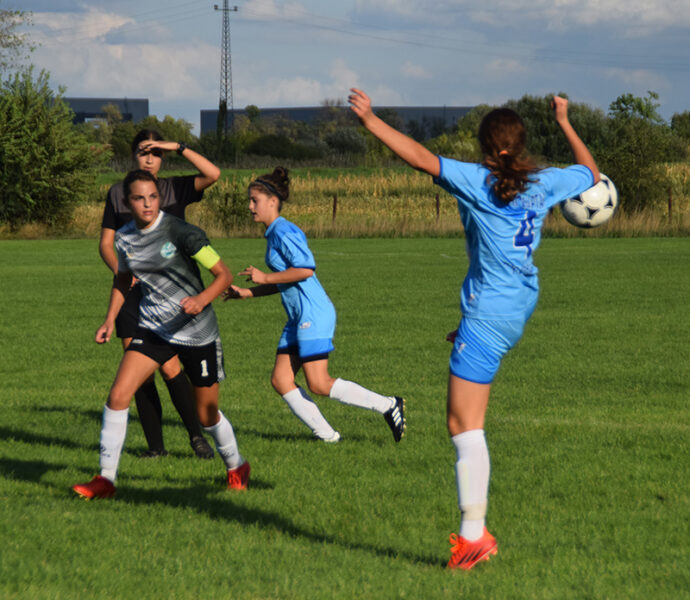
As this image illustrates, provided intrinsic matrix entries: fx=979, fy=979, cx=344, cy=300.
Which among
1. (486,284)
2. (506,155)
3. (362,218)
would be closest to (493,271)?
(486,284)

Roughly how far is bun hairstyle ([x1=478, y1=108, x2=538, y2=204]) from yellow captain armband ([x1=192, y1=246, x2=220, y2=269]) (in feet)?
5.88

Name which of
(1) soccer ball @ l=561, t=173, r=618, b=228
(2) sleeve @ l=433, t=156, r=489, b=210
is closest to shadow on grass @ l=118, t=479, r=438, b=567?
(2) sleeve @ l=433, t=156, r=489, b=210

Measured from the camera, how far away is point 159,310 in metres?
A: 5.45

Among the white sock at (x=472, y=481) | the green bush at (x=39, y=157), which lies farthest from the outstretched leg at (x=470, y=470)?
the green bush at (x=39, y=157)

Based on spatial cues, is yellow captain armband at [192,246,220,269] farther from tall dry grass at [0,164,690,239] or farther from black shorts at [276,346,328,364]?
tall dry grass at [0,164,690,239]

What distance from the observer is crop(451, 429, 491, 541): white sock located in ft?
13.8

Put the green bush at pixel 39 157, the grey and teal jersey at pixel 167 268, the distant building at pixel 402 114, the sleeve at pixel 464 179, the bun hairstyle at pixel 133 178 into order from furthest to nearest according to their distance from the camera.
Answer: the distant building at pixel 402 114 → the green bush at pixel 39 157 → the grey and teal jersey at pixel 167 268 → the bun hairstyle at pixel 133 178 → the sleeve at pixel 464 179

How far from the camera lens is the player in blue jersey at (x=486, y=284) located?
416 centimetres

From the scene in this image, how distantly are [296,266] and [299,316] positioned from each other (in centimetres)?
40

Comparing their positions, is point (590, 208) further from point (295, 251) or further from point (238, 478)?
point (238, 478)

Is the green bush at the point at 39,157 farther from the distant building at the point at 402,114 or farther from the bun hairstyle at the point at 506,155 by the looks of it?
the distant building at the point at 402,114

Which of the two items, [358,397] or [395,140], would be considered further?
[358,397]

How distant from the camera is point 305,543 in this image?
15.6 ft

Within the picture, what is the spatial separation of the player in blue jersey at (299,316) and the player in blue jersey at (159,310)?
0.87 meters
